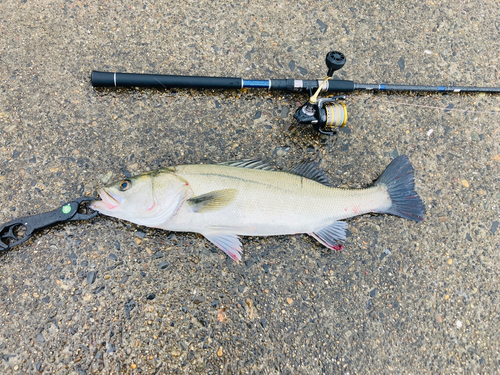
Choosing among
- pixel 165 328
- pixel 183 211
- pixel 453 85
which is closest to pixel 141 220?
pixel 183 211

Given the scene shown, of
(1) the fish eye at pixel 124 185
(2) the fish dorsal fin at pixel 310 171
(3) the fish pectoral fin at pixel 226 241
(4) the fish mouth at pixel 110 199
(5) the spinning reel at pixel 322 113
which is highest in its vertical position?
(5) the spinning reel at pixel 322 113

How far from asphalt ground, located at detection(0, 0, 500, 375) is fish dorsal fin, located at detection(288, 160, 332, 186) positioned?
0.18 m

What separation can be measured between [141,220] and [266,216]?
3.15 ft

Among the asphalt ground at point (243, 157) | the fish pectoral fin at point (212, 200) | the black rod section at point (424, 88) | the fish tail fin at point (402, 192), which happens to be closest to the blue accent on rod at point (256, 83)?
the asphalt ground at point (243, 157)

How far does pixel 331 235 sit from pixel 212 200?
1.05 m

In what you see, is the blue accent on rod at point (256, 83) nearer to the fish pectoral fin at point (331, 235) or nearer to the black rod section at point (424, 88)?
the black rod section at point (424, 88)

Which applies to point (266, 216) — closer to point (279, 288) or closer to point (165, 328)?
point (279, 288)

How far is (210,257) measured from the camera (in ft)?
8.05

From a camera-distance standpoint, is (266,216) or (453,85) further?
(453,85)

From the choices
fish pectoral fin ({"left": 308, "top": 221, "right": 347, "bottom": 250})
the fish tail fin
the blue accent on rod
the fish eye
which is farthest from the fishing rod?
the fish eye

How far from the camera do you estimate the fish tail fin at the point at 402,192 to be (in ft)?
8.47

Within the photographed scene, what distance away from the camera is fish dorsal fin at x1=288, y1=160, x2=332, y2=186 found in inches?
101

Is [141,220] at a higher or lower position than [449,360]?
higher

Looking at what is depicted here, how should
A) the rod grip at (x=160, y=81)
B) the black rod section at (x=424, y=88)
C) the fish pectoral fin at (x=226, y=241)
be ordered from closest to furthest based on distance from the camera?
the fish pectoral fin at (x=226, y=241)
the rod grip at (x=160, y=81)
the black rod section at (x=424, y=88)
